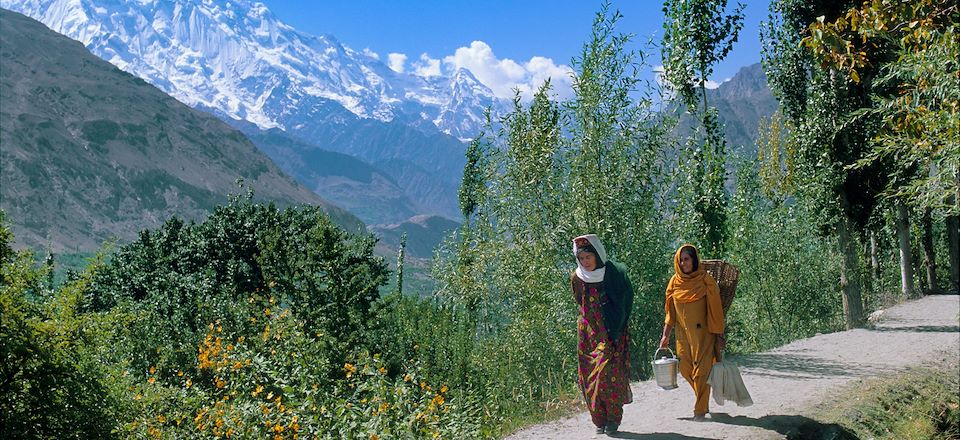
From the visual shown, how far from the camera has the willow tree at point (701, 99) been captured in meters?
17.2

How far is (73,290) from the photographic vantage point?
33.9 feet

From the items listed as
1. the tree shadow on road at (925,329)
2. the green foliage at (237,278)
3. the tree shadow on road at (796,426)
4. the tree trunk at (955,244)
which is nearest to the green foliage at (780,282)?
the tree shadow on road at (925,329)

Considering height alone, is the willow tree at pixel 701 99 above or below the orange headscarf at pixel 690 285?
above

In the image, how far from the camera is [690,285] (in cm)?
954

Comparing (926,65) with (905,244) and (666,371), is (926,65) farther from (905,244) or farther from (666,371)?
(905,244)

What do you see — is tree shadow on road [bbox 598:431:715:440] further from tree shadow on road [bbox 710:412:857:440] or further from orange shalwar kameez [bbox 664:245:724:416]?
tree shadow on road [bbox 710:412:857:440]

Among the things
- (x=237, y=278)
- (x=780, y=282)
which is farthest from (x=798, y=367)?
(x=237, y=278)

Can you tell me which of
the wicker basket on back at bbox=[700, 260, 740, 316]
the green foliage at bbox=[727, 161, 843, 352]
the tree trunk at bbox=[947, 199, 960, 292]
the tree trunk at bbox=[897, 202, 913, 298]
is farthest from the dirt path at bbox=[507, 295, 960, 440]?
the tree trunk at bbox=[947, 199, 960, 292]

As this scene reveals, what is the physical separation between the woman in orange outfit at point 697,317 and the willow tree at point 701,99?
24.9 ft

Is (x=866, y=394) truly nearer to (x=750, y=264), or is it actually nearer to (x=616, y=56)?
(x=616, y=56)

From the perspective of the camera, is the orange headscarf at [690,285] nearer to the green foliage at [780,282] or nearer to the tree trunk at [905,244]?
the green foliage at [780,282]

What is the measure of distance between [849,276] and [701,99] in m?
5.26

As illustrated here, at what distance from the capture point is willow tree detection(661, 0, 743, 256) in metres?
17.2

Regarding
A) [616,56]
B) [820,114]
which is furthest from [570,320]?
[820,114]
